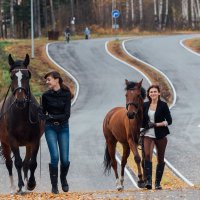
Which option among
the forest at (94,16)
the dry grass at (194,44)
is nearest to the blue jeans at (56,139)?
the dry grass at (194,44)

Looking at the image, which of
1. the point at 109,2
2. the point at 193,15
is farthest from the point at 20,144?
the point at 109,2

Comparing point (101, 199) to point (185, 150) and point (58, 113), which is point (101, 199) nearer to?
point (58, 113)

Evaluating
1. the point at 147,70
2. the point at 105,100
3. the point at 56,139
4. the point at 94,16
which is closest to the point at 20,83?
the point at 56,139

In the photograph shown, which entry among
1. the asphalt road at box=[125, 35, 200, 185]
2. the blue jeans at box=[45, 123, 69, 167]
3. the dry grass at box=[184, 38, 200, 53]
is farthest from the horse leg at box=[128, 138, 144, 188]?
the dry grass at box=[184, 38, 200, 53]

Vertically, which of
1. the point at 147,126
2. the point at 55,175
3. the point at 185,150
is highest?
the point at 147,126

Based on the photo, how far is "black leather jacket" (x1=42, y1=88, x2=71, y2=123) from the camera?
12.0 metres

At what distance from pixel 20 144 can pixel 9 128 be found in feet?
1.22

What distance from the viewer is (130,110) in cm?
1253

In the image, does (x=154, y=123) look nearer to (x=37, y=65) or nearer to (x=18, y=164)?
(x=18, y=164)

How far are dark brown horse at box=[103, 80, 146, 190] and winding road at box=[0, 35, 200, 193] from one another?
6.65 feet

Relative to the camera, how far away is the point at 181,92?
3828 centimetres

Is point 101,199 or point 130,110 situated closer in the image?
point 101,199

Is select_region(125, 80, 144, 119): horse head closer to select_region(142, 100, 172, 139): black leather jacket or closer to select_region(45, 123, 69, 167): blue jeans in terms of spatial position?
select_region(142, 100, 172, 139): black leather jacket

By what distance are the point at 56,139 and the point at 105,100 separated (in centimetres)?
2446
